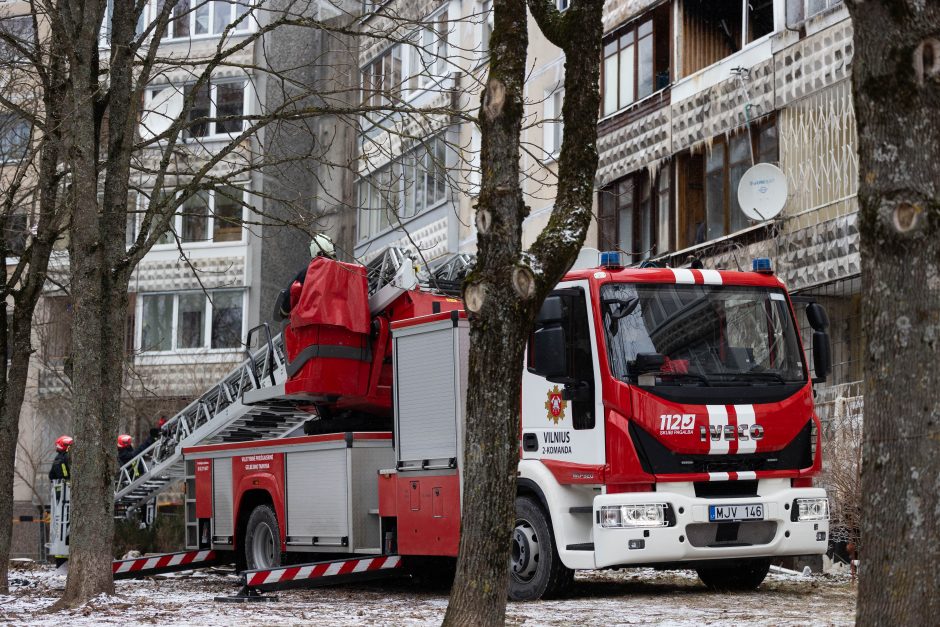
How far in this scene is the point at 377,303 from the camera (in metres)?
14.2

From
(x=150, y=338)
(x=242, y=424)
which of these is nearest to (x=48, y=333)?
(x=150, y=338)

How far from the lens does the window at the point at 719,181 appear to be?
21.7m

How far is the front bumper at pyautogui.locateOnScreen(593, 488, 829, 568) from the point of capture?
1105 cm

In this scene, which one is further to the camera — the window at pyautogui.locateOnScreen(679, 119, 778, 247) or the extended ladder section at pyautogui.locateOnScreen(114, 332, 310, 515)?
the window at pyautogui.locateOnScreen(679, 119, 778, 247)

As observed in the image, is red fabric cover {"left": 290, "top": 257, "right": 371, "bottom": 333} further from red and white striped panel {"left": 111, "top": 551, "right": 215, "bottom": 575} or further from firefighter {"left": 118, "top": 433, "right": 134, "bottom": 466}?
firefighter {"left": 118, "top": 433, "right": 134, "bottom": 466}

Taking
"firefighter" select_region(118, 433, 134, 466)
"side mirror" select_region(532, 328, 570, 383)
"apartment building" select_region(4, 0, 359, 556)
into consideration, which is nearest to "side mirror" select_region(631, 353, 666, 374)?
"side mirror" select_region(532, 328, 570, 383)

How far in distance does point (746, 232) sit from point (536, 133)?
8346 mm

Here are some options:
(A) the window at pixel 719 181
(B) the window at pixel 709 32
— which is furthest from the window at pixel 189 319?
(B) the window at pixel 709 32

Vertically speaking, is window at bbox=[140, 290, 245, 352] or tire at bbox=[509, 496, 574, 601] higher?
window at bbox=[140, 290, 245, 352]

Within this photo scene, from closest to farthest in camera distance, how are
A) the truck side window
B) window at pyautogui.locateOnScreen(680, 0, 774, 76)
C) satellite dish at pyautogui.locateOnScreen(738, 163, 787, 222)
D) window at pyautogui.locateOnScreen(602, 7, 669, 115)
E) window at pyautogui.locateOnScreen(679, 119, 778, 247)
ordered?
the truck side window
satellite dish at pyautogui.locateOnScreen(738, 163, 787, 222)
window at pyautogui.locateOnScreen(679, 119, 778, 247)
window at pyautogui.locateOnScreen(680, 0, 774, 76)
window at pyautogui.locateOnScreen(602, 7, 669, 115)

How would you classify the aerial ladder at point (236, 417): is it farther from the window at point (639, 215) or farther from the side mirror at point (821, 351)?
the window at point (639, 215)

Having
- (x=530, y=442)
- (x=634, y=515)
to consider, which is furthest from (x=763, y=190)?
(x=634, y=515)

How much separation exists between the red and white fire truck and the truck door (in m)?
0.01

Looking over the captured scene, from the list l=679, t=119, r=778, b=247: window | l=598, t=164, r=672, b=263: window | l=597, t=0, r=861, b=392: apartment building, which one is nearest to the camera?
l=597, t=0, r=861, b=392: apartment building
